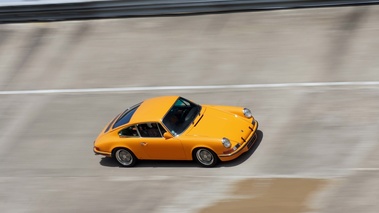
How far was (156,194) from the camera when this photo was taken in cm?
1230

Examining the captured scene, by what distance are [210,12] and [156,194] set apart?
8.13 meters

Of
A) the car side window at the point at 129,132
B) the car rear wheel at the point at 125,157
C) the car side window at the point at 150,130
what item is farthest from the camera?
the car rear wheel at the point at 125,157

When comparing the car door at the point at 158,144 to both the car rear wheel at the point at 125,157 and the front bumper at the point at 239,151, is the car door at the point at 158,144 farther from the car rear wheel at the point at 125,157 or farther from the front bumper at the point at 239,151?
the front bumper at the point at 239,151

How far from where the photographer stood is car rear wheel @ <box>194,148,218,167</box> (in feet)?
41.9

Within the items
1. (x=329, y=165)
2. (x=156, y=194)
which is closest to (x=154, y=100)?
(x=156, y=194)

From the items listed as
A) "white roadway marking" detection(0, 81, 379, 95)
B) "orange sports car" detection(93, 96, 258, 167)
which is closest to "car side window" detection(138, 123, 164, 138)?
"orange sports car" detection(93, 96, 258, 167)

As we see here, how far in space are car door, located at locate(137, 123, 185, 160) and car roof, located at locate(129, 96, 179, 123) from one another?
14 cm

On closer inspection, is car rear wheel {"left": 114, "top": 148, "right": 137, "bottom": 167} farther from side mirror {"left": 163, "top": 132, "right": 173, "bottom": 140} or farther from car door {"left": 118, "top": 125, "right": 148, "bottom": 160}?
side mirror {"left": 163, "top": 132, "right": 173, "bottom": 140}

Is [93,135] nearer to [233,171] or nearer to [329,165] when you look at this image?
[233,171]

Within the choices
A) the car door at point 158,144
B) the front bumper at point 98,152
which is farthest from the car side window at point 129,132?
the front bumper at point 98,152

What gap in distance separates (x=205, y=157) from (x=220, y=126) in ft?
2.21

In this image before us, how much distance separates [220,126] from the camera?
43.0 ft

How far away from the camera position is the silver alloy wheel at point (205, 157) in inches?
505

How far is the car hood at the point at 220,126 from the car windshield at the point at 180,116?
16 centimetres
